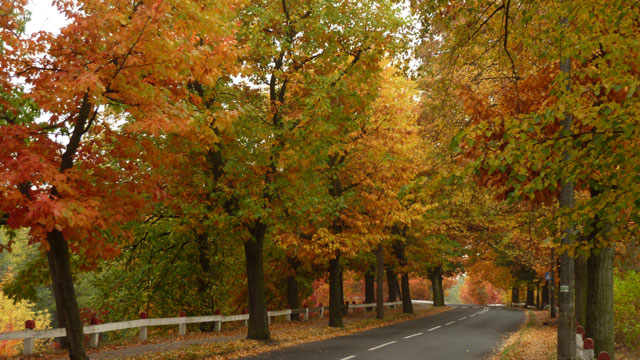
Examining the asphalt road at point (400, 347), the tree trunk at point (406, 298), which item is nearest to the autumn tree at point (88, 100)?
the asphalt road at point (400, 347)

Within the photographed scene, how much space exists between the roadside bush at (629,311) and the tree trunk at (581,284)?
1090 mm

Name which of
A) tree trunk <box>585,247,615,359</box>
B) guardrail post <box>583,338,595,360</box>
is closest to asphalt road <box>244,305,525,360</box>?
tree trunk <box>585,247,615,359</box>

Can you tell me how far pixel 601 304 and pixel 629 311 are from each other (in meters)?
5.54

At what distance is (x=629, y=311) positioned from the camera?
51.3 ft

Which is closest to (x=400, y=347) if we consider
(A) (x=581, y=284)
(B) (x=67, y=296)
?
(A) (x=581, y=284)

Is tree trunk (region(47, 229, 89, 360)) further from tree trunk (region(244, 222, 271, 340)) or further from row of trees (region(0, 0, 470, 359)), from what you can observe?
tree trunk (region(244, 222, 271, 340))

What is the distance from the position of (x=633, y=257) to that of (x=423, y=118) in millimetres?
11884

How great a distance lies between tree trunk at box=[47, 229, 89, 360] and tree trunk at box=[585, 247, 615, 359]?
434 inches

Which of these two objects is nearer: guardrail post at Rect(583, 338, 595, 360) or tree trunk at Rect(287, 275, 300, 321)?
guardrail post at Rect(583, 338, 595, 360)

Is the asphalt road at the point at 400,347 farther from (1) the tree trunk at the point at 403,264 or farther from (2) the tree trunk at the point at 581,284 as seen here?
(1) the tree trunk at the point at 403,264

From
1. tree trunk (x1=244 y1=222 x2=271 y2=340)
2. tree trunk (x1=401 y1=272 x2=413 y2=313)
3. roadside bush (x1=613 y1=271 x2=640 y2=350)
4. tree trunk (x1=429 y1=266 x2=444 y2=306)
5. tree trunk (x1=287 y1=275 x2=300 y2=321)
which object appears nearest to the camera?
roadside bush (x1=613 y1=271 x2=640 y2=350)

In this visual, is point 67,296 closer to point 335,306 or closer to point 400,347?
point 400,347

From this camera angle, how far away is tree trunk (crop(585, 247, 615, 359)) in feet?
37.3

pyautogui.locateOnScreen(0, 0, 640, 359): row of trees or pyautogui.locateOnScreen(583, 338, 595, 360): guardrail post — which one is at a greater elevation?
pyautogui.locateOnScreen(0, 0, 640, 359): row of trees
